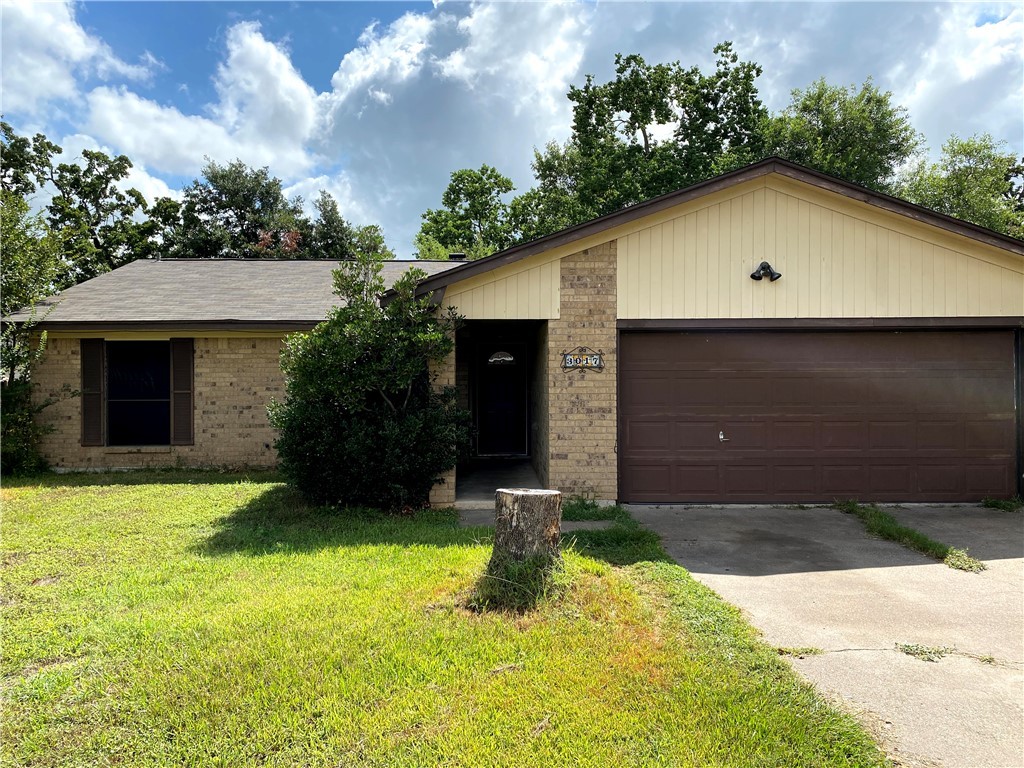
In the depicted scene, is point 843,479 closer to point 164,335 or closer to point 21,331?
point 164,335

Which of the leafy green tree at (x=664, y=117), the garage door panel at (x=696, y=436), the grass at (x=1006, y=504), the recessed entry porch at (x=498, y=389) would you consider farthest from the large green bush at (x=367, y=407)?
the leafy green tree at (x=664, y=117)

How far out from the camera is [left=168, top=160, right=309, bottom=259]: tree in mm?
27516

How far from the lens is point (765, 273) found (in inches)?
298

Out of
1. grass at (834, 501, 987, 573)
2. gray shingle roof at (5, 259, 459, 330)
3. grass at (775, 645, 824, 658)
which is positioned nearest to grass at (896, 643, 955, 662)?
grass at (775, 645, 824, 658)

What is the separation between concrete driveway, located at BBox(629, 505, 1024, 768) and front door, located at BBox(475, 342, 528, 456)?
5183mm

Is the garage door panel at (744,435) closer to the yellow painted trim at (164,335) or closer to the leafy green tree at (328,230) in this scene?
the yellow painted trim at (164,335)

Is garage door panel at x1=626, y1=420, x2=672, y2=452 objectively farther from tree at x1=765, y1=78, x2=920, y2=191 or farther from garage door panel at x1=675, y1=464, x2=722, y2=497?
tree at x1=765, y1=78, x2=920, y2=191

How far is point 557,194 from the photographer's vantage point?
29109mm

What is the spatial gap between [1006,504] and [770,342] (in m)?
3.74

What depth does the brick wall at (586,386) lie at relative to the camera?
7.62 metres

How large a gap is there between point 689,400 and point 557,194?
77.0 feet

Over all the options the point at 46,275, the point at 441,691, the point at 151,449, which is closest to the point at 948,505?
the point at 441,691

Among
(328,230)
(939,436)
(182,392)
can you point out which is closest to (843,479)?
(939,436)

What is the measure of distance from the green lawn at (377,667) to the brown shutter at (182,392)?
15.5ft
